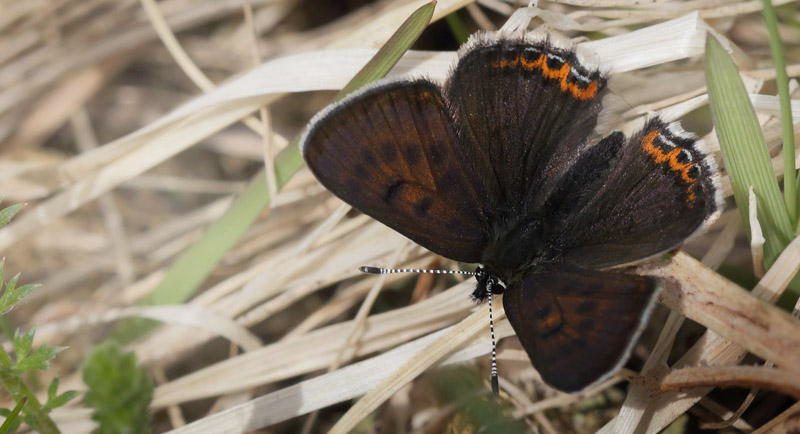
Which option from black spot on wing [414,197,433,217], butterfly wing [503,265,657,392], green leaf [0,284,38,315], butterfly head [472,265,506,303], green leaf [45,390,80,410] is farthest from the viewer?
black spot on wing [414,197,433,217]

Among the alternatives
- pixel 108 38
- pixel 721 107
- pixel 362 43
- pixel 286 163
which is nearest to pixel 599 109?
pixel 721 107

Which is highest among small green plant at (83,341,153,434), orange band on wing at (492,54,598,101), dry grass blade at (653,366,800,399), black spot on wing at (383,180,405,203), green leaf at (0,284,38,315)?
orange band on wing at (492,54,598,101)

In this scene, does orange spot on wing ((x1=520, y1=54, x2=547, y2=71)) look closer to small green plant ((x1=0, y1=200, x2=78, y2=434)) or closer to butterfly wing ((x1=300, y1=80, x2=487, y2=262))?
butterfly wing ((x1=300, y1=80, x2=487, y2=262))

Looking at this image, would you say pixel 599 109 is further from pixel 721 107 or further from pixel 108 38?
pixel 108 38

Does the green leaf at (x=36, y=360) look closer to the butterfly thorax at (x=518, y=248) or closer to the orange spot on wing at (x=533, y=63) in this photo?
the butterfly thorax at (x=518, y=248)

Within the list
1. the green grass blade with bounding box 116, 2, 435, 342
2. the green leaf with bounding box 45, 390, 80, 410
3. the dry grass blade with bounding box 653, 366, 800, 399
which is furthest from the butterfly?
the green leaf with bounding box 45, 390, 80, 410

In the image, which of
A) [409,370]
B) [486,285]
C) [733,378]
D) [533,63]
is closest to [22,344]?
[409,370]

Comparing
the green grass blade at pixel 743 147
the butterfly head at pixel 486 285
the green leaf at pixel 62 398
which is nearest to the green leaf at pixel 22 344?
the green leaf at pixel 62 398
